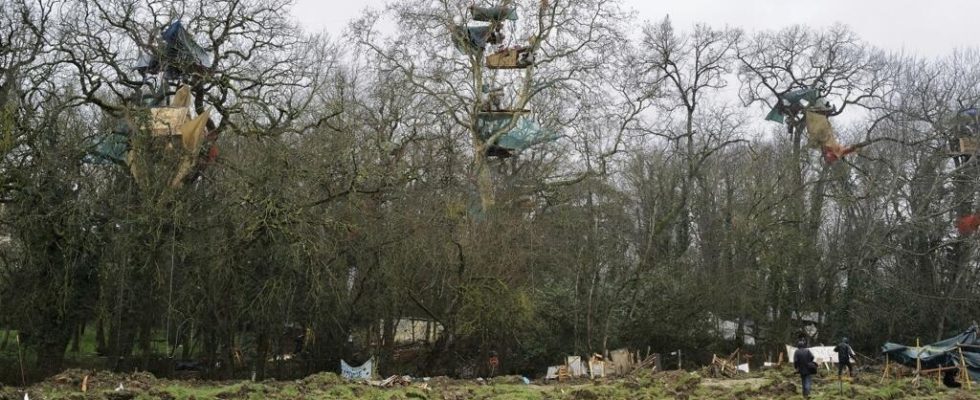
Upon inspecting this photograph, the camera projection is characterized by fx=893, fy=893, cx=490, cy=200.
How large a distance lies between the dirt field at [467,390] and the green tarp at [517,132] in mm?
10805

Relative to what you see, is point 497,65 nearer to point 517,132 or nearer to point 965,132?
point 517,132

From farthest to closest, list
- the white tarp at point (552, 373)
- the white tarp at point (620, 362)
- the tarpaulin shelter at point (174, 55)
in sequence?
1. the white tarp at point (620, 362)
2. the white tarp at point (552, 373)
3. the tarpaulin shelter at point (174, 55)

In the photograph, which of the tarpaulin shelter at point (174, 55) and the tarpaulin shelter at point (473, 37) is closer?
the tarpaulin shelter at point (174, 55)

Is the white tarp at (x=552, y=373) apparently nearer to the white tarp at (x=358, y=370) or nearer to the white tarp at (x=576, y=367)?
the white tarp at (x=576, y=367)

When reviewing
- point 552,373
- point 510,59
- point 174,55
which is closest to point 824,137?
point 510,59

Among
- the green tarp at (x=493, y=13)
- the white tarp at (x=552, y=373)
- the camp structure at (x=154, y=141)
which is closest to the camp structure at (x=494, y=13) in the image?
the green tarp at (x=493, y=13)

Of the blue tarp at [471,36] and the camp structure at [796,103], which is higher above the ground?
the blue tarp at [471,36]

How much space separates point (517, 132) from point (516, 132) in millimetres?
39

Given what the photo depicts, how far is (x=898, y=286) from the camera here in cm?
3225

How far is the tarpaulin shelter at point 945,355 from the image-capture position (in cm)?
2177

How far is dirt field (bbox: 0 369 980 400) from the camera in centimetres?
1819

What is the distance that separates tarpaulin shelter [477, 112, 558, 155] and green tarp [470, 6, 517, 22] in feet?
10.9

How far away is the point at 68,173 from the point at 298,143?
654 centimetres

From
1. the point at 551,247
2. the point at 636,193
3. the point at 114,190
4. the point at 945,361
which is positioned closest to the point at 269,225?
the point at 114,190
